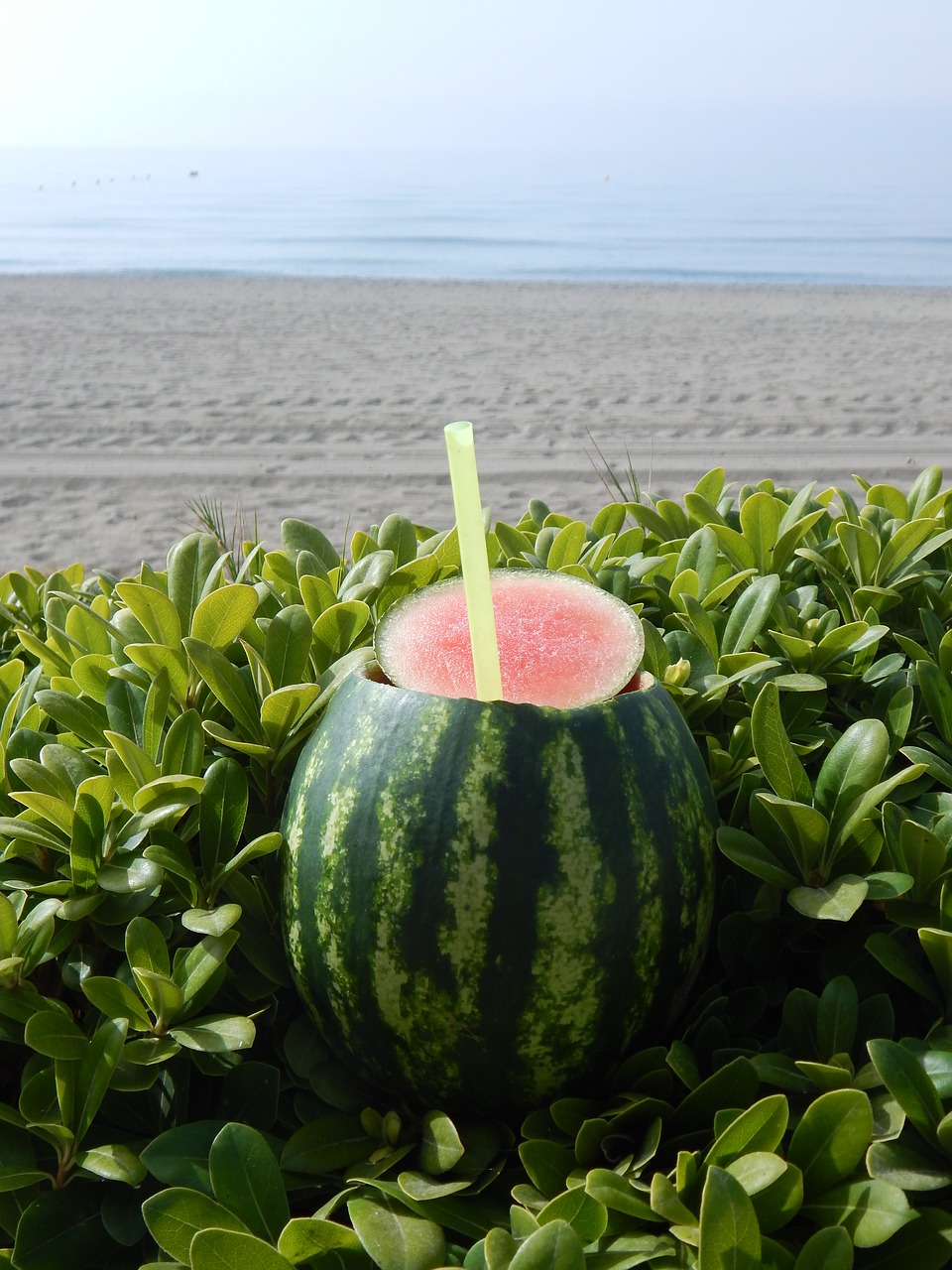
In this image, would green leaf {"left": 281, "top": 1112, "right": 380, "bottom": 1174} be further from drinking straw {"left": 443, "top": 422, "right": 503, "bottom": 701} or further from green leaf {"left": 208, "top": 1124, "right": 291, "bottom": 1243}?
drinking straw {"left": 443, "top": 422, "right": 503, "bottom": 701}

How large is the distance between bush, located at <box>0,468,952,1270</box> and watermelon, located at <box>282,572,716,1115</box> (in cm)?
7

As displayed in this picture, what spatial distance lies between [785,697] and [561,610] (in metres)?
0.46

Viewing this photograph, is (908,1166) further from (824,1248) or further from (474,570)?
(474,570)

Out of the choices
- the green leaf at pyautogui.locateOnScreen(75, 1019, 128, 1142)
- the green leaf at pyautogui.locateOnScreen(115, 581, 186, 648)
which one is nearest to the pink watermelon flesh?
the green leaf at pyautogui.locateOnScreen(115, 581, 186, 648)

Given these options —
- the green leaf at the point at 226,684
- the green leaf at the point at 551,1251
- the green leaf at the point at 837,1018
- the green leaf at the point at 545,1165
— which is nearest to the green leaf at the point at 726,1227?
the green leaf at the point at 551,1251

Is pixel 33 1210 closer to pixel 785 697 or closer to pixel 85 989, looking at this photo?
pixel 85 989

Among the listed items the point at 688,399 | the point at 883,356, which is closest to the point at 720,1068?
the point at 688,399

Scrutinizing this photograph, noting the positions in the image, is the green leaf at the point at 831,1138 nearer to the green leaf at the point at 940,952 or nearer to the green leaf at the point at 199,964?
the green leaf at the point at 940,952

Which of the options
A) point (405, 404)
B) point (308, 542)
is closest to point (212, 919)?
point (308, 542)

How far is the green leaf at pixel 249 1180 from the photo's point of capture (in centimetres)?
112

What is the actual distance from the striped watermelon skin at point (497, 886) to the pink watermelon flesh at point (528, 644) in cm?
6

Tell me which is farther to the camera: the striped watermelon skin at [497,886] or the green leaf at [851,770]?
the green leaf at [851,770]

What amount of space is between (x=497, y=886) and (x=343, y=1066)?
0.39 metres

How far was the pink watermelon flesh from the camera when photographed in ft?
4.21
